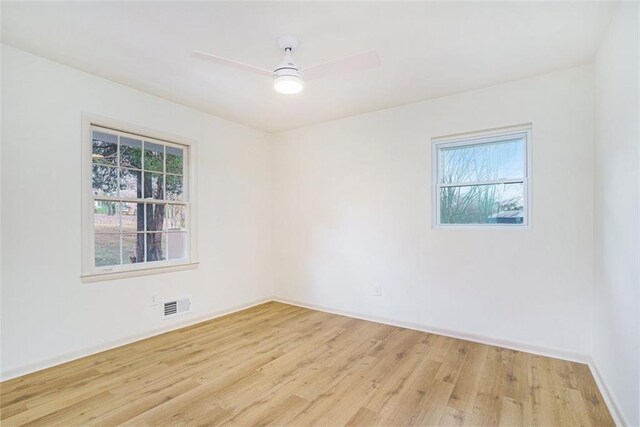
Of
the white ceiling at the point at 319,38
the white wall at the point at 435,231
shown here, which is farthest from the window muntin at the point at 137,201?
the white wall at the point at 435,231

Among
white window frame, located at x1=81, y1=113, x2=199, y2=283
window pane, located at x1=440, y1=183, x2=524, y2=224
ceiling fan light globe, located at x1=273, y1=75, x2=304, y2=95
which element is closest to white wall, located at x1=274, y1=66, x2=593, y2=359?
window pane, located at x1=440, y1=183, x2=524, y2=224

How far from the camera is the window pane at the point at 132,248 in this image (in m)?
3.31

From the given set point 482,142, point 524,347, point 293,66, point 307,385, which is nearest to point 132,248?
point 307,385

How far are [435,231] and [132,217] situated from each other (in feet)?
10.9

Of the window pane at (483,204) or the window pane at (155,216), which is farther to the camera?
the window pane at (155,216)

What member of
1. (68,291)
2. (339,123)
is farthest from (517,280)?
(68,291)

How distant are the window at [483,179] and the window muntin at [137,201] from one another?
3.06m

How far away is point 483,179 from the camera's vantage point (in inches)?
131

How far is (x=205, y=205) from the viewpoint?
13.3 feet

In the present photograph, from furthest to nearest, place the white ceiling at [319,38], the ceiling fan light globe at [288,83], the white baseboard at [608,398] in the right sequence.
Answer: the ceiling fan light globe at [288,83]
the white ceiling at [319,38]
the white baseboard at [608,398]

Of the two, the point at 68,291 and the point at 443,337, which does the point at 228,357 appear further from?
the point at 443,337

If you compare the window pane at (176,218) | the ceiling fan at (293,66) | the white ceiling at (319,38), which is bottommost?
the window pane at (176,218)

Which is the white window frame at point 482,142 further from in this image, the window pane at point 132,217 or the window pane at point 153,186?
the window pane at point 132,217

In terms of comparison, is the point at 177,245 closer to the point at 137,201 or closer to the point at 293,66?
the point at 137,201
